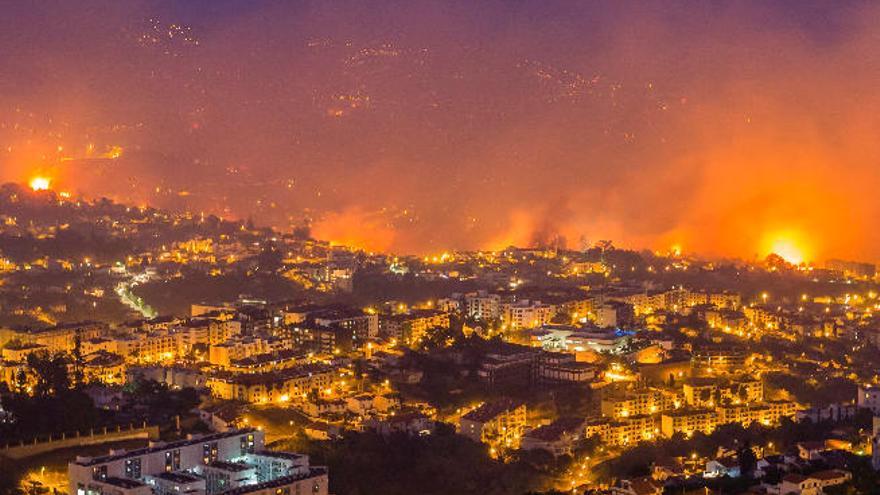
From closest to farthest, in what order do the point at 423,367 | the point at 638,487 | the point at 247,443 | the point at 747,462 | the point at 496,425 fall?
the point at 638,487 → the point at 247,443 → the point at 747,462 → the point at 496,425 → the point at 423,367

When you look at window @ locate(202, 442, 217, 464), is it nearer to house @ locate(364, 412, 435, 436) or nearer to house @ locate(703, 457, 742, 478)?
house @ locate(364, 412, 435, 436)

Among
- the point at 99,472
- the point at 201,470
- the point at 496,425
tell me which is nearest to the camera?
the point at 99,472

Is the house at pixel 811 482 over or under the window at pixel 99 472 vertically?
under

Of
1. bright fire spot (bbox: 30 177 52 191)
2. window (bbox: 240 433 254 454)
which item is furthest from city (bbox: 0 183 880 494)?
bright fire spot (bbox: 30 177 52 191)

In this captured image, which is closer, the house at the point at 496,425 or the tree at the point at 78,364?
the house at the point at 496,425

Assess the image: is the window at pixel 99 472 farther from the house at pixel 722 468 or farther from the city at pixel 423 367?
the house at pixel 722 468

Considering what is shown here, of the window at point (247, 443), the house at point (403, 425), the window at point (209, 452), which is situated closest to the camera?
the window at point (209, 452)

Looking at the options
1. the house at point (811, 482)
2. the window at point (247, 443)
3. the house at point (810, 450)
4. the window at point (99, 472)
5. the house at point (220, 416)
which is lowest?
the house at point (811, 482)

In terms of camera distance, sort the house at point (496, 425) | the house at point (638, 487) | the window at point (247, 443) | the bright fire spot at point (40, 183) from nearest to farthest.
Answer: the house at point (638, 487)
the window at point (247, 443)
the house at point (496, 425)
the bright fire spot at point (40, 183)

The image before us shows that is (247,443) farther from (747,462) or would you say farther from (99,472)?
(747,462)

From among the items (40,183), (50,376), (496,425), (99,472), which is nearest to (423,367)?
(496,425)

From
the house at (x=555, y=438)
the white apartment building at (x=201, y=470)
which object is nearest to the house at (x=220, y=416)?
the white apartment building at (x=201, y=470)
